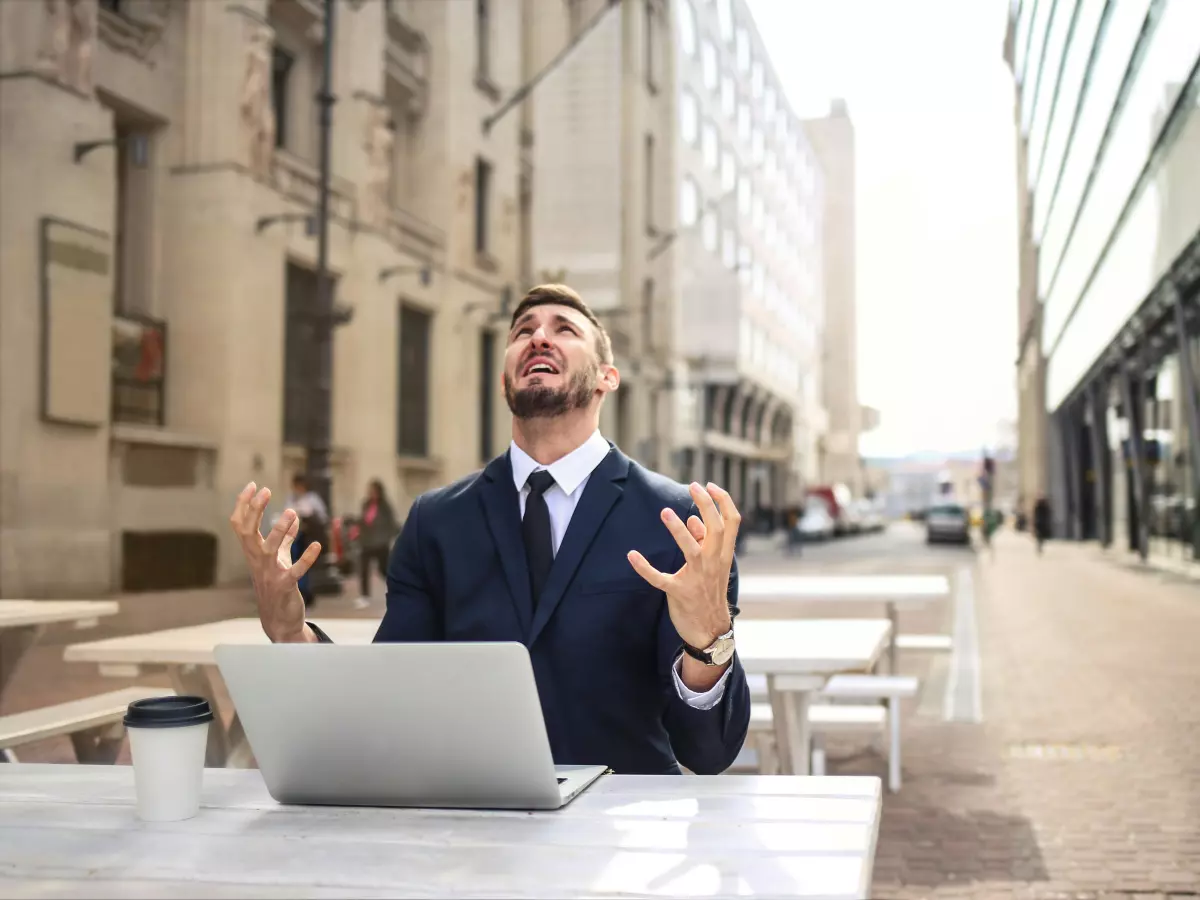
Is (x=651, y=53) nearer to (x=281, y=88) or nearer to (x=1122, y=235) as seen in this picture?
(x=1122, y=235)

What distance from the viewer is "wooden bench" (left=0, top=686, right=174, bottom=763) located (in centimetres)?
408

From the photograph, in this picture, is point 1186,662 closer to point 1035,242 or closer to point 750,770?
point 750,770

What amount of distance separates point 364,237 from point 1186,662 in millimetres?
11392

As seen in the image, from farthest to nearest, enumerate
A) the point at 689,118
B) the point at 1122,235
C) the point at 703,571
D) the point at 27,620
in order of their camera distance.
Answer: the point at 689,118 → the point at 1122,235 → the point at 27,620 → the point at 703,571

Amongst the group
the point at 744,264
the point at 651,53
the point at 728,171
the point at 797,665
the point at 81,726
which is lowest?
the point at 81,726

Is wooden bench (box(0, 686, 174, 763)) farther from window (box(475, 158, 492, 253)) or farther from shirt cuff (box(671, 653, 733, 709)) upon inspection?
window (box(475, 158, 492, 253))

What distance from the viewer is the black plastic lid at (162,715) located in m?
1.85

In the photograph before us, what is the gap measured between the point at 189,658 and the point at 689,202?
24.8 metres

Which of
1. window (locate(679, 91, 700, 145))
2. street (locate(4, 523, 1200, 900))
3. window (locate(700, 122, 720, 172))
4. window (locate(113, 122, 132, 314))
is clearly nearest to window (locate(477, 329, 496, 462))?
street (locate(4, 523, 1200, 900))

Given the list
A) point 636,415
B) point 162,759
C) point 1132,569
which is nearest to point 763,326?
point 636,415

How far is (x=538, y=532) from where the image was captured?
2.71m

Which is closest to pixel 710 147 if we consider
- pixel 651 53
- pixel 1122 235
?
pixel 651 53

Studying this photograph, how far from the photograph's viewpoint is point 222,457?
11227 mm

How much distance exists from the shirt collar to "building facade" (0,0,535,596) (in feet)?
17.2
